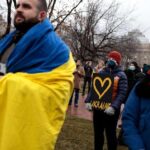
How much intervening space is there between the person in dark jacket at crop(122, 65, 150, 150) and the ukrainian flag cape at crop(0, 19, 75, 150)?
2.93 ft

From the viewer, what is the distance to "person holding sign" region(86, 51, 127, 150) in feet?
22.0

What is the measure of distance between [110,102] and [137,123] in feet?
9.80

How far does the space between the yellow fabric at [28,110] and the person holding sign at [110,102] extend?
12.2 feet

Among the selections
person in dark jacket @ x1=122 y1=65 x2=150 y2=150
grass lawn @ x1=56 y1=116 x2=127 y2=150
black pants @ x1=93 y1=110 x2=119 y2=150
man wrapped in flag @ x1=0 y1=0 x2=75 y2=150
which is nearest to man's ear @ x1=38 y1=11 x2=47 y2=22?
man wrapped in flag @ x1=0 y1=0 x2=75 y2=150

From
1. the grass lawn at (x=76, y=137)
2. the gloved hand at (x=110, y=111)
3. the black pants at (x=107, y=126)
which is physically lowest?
the grass lawn at (x=76, y=137)

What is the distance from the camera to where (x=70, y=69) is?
3.11 meters

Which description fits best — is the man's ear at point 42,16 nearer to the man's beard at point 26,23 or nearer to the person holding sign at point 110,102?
the man's beard at point 26,23

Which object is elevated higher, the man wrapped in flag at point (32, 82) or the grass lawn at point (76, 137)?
the man wrapped in flag at point (32, 82)

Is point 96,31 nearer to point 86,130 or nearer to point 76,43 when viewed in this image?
point 76,43

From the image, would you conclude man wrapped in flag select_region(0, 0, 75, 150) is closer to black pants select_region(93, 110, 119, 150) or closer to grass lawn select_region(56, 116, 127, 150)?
black pants select_region(93, 110, 119, 150)

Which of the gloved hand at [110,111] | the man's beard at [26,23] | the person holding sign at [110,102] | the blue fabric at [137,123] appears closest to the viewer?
the man's beard at [26,23]

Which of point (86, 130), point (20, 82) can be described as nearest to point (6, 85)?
point (20, 82)

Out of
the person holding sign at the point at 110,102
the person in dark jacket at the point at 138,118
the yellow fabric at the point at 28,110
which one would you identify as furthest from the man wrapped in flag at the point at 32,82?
the person holding sign at the point at 110,102

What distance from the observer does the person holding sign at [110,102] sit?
6.71 m
